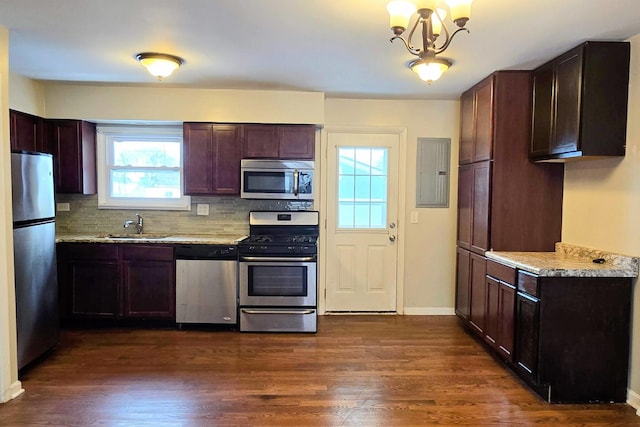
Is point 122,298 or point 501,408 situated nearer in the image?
point 501,408

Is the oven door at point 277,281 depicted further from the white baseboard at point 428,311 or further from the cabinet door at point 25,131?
the cabinet door at point 25,131

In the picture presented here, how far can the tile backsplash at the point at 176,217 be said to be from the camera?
4.34 m

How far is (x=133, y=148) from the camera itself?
4375mm

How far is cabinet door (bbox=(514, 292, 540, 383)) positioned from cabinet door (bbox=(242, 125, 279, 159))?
Answer: 8.49 ft

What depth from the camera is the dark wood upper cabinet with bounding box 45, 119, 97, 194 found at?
4.01 m

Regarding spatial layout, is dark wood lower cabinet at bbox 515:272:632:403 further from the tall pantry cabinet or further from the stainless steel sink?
the stainless steel sink

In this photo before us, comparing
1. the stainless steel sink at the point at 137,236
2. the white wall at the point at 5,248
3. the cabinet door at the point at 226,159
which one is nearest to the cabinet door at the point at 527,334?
the cabinet door at the point at 226,159

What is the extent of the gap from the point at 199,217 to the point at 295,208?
1053 millimetres

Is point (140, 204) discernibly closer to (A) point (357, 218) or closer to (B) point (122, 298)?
(B) point (122, 298)

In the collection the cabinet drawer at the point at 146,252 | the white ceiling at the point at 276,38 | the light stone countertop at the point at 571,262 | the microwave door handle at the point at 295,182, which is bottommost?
the cabinet drawer at the point at 146,252

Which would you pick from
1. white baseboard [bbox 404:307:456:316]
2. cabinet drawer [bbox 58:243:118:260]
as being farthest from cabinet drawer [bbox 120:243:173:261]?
white baseboard [bbox 404:307:456:316]

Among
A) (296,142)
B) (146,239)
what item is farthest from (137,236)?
(296,142)

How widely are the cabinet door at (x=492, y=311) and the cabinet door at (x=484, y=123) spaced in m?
1.04

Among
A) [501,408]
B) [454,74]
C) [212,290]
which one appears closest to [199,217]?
[212,290]
